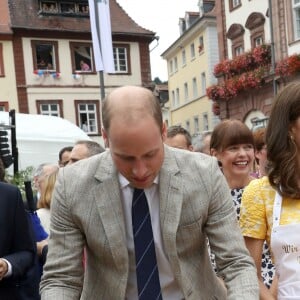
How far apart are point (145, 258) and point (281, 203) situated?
60 centimetres

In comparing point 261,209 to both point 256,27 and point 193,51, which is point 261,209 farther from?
point 193,51

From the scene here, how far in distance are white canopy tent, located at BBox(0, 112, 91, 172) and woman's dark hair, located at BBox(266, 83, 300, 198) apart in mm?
9140

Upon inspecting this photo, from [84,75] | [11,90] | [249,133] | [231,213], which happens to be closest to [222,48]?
[84,75]

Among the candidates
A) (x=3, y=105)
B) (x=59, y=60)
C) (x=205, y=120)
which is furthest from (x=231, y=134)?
(x=205, y=120)

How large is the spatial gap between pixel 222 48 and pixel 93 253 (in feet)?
73.6

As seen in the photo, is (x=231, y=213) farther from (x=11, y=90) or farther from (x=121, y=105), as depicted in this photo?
(x=11, y=90)

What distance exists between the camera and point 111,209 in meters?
1.78

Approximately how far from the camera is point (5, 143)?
30.6 ft

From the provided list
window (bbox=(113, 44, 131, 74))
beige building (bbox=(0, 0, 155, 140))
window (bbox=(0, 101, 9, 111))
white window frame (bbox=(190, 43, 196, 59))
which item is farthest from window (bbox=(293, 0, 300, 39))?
white window frame (bbox=(190, 43, 196, 59))

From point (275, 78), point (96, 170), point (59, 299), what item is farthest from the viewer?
point (275, 78)

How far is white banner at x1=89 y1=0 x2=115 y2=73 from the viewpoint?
948 cm

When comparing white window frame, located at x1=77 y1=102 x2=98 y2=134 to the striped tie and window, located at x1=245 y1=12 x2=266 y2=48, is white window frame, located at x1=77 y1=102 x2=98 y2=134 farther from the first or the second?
the striped tie

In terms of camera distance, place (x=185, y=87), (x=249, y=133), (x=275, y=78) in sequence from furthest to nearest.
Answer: (x=185, y=87), (x=275, y=78), (x=249, y=133)

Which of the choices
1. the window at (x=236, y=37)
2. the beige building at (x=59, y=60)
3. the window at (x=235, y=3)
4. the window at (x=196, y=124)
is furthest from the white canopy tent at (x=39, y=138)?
the window at (x=196, y=124)
